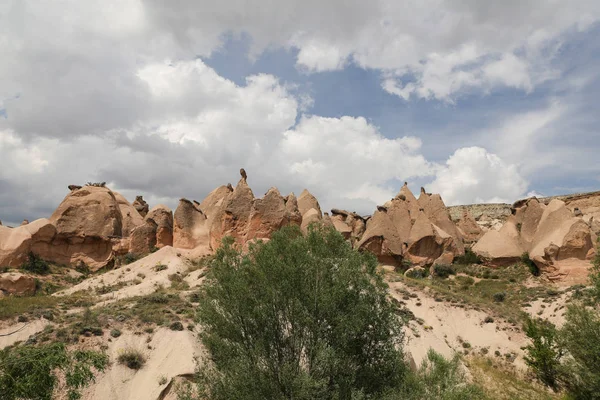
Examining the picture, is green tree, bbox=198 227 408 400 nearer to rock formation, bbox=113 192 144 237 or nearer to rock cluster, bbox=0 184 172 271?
rock cluster, bbox=0 184 172 271

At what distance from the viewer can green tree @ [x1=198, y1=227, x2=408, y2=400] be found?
444 inches

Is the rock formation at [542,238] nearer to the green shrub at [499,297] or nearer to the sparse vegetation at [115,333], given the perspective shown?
the green shrub at [499,297]

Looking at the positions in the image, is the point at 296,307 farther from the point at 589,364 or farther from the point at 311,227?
the point at 589,364

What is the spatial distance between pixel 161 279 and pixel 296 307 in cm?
1833

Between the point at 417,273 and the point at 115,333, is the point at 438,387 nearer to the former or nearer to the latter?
the point at 115,333

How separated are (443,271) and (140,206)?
31.6m

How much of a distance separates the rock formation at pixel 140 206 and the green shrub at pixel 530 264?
36705 millimetres

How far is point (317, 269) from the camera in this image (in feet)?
41.6

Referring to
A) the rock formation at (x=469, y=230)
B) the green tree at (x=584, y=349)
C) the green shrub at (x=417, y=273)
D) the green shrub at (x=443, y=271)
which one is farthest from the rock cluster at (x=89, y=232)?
the rock formation at (x=469, y=230)

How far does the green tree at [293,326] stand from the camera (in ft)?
37.0

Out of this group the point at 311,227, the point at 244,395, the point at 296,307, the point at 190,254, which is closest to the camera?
the point at 244,395

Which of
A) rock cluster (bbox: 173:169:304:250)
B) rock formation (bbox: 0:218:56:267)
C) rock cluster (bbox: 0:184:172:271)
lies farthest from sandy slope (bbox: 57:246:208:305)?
rock formation (bbox: 0:218:56:267)

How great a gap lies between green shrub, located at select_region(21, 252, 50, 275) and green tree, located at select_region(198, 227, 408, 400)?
79.2ft

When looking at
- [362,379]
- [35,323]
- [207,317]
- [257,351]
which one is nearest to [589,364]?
[362,379]
